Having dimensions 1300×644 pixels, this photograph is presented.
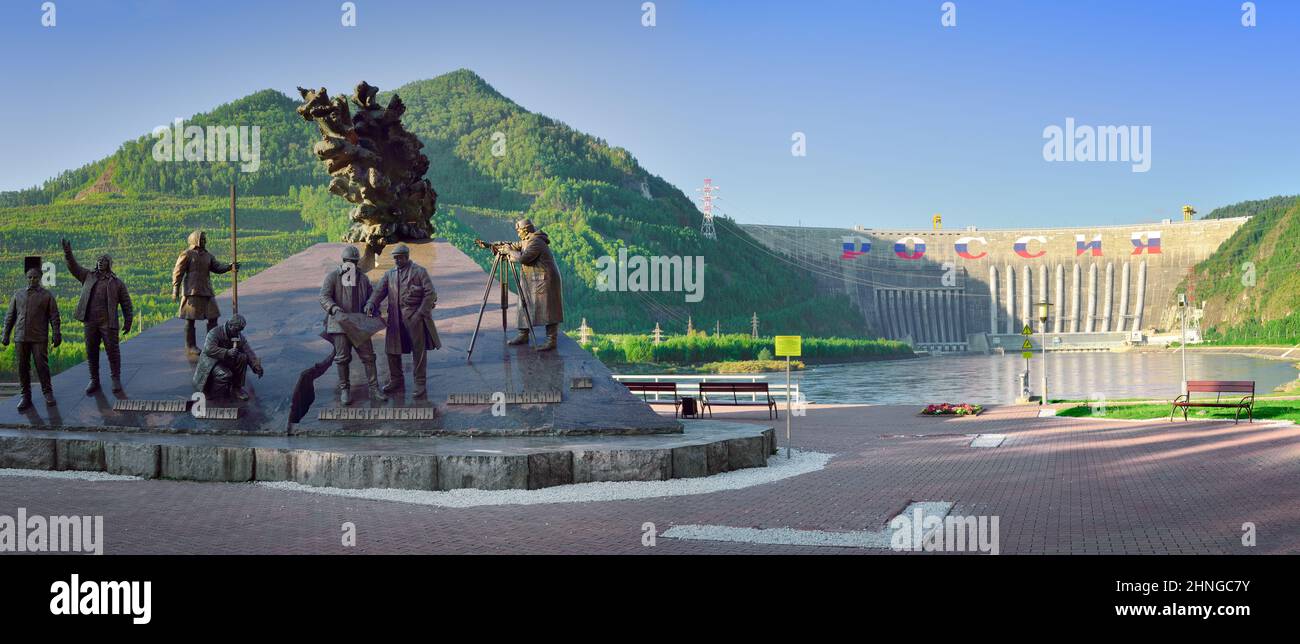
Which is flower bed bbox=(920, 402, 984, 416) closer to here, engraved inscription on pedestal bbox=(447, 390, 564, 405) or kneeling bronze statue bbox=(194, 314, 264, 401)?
engraved inscription on pedestal bbox=(447, 390, 564, 405)

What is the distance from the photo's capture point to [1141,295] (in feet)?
532

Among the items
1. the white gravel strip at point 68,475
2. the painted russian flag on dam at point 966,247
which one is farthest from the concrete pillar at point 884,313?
the white gravel strip at point 68,475

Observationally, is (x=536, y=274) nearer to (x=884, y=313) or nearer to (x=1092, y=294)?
(x=884, y=313)

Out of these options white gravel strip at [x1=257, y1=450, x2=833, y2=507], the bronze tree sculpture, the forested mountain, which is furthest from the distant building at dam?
white gravel strip at [x1=257, y1=450, x2=833, y2=507]

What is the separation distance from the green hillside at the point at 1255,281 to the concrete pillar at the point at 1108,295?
1024 cm

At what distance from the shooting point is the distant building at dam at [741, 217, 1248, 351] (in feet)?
537

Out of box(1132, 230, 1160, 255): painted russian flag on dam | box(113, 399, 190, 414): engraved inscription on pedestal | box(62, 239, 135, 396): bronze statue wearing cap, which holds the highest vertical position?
box(1132, 230, 1160, 255): painted russian flag on dam

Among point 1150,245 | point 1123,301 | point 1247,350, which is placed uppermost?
point 1150,245

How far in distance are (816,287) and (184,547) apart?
164509 millimetres

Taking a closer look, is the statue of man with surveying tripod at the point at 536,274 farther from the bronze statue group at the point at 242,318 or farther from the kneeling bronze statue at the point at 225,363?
the kneeling bronze statue at the point at 225,363

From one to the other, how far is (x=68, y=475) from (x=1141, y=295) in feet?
560

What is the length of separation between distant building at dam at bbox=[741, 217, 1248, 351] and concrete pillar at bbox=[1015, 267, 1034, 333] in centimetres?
17

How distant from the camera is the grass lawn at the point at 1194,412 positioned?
24266 mm

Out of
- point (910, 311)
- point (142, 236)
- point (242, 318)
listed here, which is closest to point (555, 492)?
point (242, 318)
